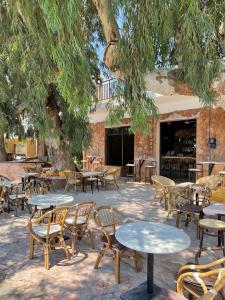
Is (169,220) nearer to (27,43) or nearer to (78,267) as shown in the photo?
(78,267)

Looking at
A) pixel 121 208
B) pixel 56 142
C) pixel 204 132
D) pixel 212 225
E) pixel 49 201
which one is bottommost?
pixel 121 208

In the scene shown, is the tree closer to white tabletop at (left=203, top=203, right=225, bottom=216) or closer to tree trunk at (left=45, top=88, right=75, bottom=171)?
white tabletop at (left=203, top=203, right=225, bottom=216)

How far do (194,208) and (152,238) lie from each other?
2440 millimetres

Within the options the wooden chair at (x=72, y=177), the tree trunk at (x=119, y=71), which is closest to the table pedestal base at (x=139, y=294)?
the tree trunk at (x=119, y=71)

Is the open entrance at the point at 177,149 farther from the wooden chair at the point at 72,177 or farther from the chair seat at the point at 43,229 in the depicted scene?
the chair seat at the point at 43,229

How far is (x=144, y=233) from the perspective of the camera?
3.19 m

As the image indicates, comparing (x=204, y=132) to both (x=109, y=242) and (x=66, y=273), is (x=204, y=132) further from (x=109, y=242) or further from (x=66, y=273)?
(x=66, y=273)

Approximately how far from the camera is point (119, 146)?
611 inches

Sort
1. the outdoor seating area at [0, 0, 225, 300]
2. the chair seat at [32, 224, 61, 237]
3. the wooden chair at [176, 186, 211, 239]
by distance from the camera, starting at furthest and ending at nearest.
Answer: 1. the wooden chair at [176, 186, 211, 239]
2. the chair seat at [32, 224, 61, 237]
3. the outdoor seating area at [0, 0, 225, 300]

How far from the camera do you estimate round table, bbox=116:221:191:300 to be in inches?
111

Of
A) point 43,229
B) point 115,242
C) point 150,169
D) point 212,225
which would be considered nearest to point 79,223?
point 43,229

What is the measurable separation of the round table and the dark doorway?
37.4ft

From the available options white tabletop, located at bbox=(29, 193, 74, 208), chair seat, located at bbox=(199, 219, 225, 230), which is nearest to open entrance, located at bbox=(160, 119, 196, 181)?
white tabletop, located at bbox=(29, 193, 74, 208)

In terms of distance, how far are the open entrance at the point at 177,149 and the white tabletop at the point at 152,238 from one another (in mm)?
9588
